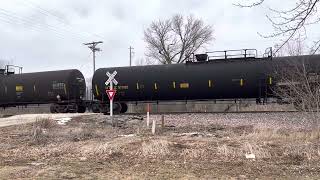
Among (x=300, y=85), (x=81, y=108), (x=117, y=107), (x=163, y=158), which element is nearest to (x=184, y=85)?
(x=117, y=107)

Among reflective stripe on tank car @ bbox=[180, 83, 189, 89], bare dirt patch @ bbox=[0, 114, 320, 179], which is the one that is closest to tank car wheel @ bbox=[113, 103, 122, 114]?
reflective stripe on tank car @ bbox=[180, 83, 189, 89]

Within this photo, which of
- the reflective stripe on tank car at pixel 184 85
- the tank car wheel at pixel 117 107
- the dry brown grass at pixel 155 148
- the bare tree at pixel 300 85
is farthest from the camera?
the tank car wheel at pixel 117 107

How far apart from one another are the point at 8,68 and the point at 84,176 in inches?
1290

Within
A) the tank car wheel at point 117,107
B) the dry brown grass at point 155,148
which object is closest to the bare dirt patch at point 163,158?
the dry brown grass at point 155,148

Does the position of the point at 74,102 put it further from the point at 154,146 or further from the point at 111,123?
the point at 154,146

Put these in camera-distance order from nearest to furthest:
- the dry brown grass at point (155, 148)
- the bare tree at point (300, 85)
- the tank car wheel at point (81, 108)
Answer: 1. the dry brown grass at point (155, 148)
2. the bare tree at point (300, 85)
3. the tank car wheel at point (81, 108)

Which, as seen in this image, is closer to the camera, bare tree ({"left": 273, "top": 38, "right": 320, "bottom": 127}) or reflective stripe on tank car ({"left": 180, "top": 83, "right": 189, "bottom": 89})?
bare tree ({"left": 273, "top": 38, "right": 320, "bottom": 127})

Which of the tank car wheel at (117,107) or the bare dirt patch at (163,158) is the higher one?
the tank car wheel at (117,107)

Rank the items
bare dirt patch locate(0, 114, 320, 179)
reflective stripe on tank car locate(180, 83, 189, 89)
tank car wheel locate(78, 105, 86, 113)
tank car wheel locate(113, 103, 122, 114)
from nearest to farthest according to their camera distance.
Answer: bare dirt patch locate(0, 114, 320, 179) → reflective stripe on tank car locate(180, 83, 189, 89) → tank car wheel locate(113, 103, 122, 114) → tank car wheel locate(78, 105, 86, 113)

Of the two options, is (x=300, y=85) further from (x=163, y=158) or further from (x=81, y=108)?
(x=81, y=108)

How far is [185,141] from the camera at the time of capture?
12.6m

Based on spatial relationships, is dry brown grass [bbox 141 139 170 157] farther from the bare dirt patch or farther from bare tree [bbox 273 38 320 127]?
bare tree [bbox 273 38 320 127]

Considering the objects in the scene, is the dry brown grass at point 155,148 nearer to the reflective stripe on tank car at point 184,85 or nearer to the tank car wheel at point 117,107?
the reflective stripe on tank car at point 184,85

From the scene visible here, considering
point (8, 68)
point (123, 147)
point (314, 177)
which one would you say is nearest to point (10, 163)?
point (123, 147)
